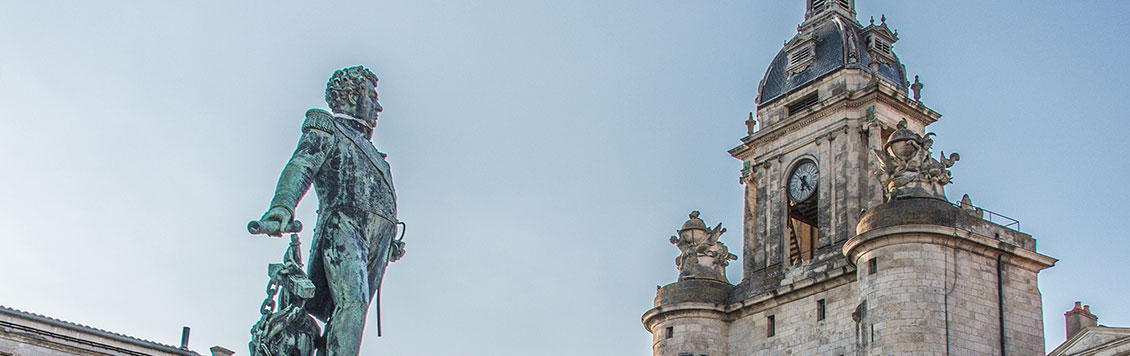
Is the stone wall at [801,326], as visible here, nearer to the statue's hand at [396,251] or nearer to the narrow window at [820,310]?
the narrow window at [820,310]

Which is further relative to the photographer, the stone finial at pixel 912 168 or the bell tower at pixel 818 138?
the bell tower at pixel 818 138

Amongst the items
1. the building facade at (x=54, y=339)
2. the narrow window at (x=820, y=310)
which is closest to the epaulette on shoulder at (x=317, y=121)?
the building facade at (x=54, y=339)

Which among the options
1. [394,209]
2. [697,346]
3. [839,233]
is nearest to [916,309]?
[839,233]

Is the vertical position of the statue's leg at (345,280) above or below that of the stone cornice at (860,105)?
below

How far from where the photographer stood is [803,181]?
144 ft

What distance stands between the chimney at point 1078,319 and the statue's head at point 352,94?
29.6 metres

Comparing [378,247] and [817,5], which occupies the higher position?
[817,5]

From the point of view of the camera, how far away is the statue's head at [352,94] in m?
9.78

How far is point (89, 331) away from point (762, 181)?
844 inches

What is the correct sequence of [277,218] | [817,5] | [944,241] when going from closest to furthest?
[277,218] < [944,241] < [817,5]

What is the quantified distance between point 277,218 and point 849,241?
99.4 feet

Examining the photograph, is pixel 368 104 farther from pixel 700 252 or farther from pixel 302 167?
pixel 700 252

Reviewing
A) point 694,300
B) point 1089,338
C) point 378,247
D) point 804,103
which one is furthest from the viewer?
point 804,103

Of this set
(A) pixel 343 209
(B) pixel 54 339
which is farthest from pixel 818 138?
(A) pixel 343 209
